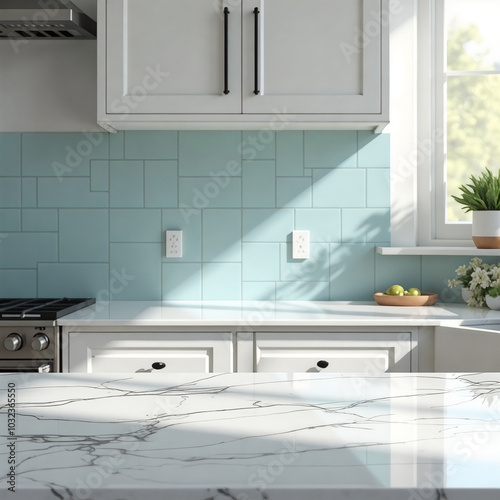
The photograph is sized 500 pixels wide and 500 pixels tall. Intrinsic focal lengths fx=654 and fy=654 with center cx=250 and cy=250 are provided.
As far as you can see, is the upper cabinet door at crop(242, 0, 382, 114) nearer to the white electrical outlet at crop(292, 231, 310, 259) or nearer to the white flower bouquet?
the white electrical outlet at crop(292, 231, 310, 259)

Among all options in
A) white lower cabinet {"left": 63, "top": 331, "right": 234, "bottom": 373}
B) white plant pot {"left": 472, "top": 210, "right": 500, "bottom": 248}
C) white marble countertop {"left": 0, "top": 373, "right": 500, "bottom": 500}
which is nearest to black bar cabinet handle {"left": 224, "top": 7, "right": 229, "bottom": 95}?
white lower cabinet {"left": 63, "top": 331, "right": 234, "bottom": 373}

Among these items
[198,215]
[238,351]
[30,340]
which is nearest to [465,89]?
[198,215]

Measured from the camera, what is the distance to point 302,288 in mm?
2918

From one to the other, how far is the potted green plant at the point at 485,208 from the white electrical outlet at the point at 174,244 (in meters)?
1.25

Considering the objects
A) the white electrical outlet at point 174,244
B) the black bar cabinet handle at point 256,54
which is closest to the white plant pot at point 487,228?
the black bar cabinet handle at point 256,54

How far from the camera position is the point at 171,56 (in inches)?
99.7

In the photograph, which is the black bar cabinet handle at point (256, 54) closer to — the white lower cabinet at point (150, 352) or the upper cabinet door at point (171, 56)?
the upper cabinet door at point (171, 56)

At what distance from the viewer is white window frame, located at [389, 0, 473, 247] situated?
2.92 m

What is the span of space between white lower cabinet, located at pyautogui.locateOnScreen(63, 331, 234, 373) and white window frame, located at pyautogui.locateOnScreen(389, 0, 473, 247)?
104 cm

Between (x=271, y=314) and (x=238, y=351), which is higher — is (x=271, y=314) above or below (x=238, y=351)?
above

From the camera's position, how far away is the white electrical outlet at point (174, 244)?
9.48 feet

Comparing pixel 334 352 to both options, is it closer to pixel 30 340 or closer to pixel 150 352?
pixel 150 352

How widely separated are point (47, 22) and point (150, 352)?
130 cm

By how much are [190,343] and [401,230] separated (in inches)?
45.1
